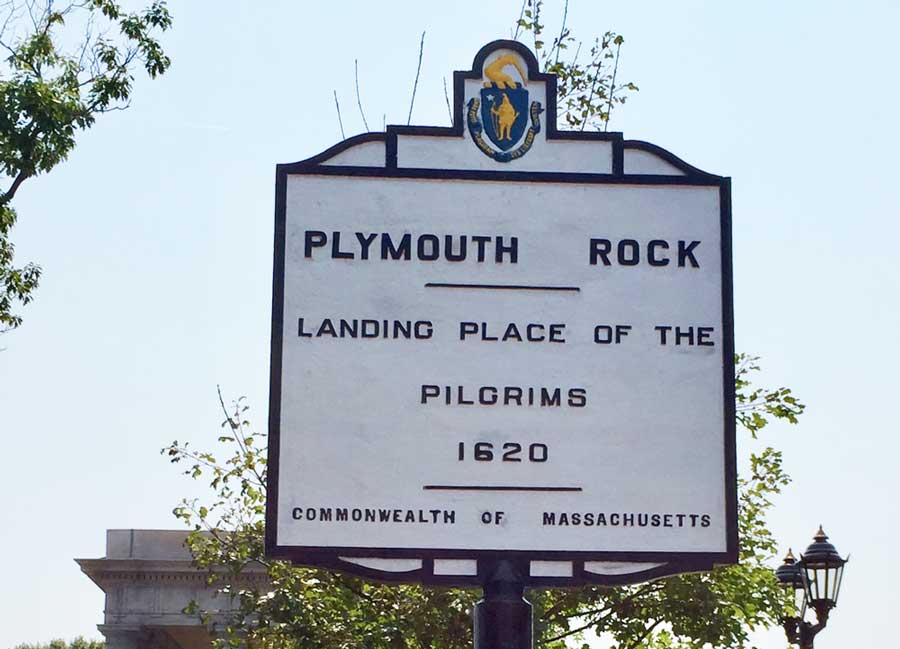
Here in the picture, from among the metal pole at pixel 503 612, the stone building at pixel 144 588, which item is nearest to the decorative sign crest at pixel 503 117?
the metal pole at pixel 503 612

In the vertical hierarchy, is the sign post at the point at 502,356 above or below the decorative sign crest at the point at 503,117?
below

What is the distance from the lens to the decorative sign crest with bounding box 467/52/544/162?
320 inches

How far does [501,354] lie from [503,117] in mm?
1211

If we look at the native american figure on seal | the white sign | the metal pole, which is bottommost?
the metal pole

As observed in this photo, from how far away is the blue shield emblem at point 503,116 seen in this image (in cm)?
815

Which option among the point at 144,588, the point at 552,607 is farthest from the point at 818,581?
the point at 144,588

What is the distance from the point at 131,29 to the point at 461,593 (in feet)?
35.7

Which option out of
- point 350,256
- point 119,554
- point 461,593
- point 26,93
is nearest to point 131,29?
point 26,93

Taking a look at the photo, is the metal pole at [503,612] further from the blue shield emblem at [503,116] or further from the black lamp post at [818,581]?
the black lamp post at [818,581]

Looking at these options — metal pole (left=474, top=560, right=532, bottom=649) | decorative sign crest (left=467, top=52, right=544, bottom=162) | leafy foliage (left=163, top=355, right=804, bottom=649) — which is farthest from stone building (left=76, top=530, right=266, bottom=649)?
decorative sign crest (left=467, top=52, right=544, bottom=162)

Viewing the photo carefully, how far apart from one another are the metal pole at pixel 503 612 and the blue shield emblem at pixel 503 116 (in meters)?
2.10

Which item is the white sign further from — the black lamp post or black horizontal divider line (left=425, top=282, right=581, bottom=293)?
the black lamp post

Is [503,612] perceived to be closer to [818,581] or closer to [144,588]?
[818,581]

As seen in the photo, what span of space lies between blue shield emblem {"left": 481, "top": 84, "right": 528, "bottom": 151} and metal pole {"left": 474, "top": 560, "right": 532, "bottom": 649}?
2099 mm
